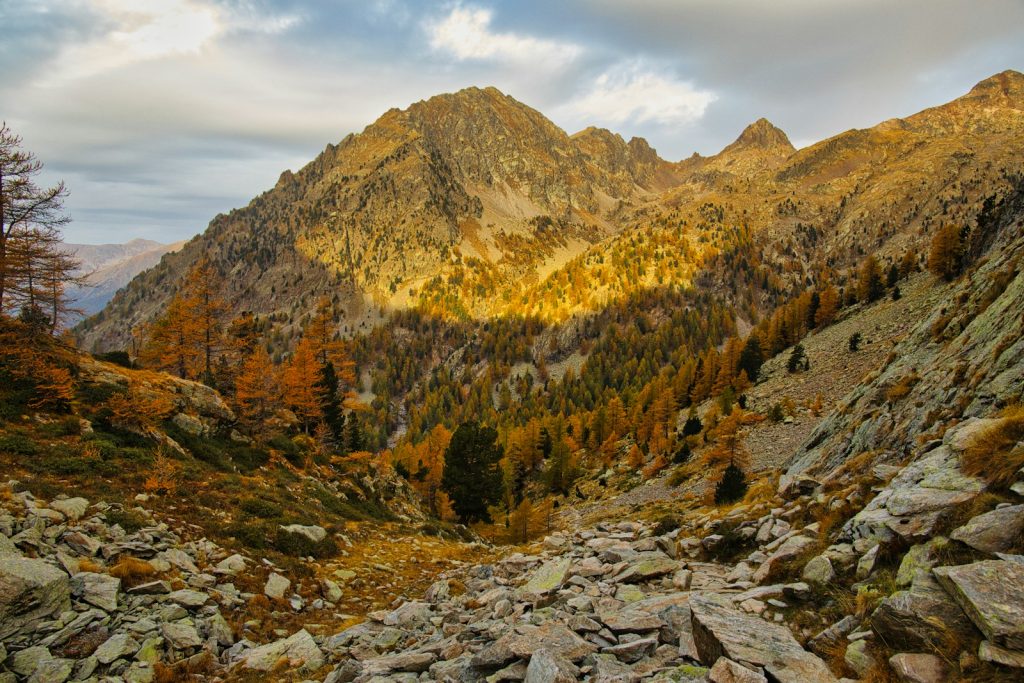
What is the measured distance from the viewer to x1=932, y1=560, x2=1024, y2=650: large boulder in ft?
14.1

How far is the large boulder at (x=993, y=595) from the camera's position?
169 inches

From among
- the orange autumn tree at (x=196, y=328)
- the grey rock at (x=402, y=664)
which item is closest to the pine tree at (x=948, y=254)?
the grey rock at (x=402, y=664)

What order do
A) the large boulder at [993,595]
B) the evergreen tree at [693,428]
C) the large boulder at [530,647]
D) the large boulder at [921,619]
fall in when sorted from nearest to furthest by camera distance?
1. the large boulder at [993,595]
2. the large boulder at [921,619]
3. the large boulder at [530,647]
4. the evergreen tree at [693,428]

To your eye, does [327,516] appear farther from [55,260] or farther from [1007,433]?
[1007,433]

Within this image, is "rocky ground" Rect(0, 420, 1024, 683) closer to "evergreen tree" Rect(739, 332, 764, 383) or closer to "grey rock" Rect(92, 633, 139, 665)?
"grey rock" Rect(92, 633, 139, 665)

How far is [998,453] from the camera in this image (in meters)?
7.47

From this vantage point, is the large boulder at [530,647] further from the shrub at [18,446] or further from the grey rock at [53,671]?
the shrub at [18,446]

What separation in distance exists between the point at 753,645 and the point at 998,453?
529cm

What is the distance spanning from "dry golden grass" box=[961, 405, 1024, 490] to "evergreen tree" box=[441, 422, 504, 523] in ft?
128

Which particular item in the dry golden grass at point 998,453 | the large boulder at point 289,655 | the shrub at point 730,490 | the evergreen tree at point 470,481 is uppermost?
the dry golden grass at point 998,453

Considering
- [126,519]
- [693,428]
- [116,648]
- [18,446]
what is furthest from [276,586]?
[693,428]

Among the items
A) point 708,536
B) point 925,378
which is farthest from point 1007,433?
point 925,378

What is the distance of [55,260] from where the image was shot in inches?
941

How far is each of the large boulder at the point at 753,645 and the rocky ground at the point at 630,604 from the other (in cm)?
3
